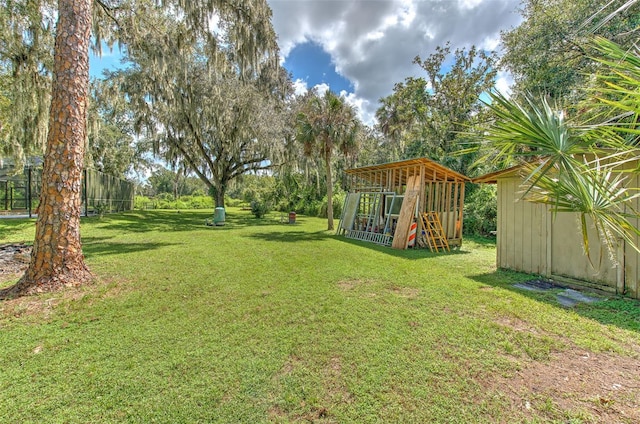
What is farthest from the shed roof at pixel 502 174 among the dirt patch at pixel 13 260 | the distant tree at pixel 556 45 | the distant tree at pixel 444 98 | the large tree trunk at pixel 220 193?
the large tree trunk at pixel 220 193

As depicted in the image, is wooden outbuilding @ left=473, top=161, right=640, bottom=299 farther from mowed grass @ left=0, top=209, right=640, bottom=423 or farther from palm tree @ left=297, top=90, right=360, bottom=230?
palm tree @ left=297, top=90, right=360, bottom=230

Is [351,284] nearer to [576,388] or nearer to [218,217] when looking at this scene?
[576,388]

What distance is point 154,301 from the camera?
3.73 m

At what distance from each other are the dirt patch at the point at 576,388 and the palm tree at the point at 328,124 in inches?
424

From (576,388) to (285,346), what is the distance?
232cm

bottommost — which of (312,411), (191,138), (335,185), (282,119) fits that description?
(312,411)

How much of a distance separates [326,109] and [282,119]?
3686 millimetres

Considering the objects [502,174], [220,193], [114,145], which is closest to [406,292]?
[502,174]

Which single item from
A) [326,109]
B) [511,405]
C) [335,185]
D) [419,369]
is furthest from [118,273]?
[335,185]

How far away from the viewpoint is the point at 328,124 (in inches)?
479

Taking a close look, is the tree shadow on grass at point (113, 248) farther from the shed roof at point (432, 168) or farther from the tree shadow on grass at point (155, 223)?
the shed roof at point (432, 168)

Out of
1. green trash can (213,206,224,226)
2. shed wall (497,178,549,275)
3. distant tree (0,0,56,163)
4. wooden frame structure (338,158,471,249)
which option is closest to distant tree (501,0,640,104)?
wooden frame structure (338,158,471,249)

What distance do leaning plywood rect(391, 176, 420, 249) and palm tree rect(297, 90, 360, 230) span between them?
4577 millimetres

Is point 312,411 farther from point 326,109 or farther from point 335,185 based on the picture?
point 335,185
